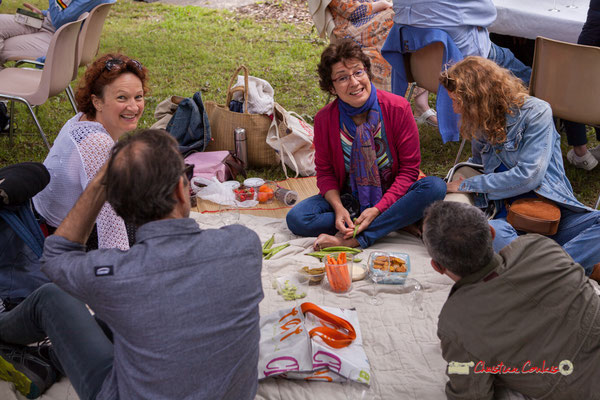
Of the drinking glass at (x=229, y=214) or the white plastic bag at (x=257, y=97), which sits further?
the white plastic bag at (x=257, y=97)

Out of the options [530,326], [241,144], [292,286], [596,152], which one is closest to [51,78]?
[241,144]

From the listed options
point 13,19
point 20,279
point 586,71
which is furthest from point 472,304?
point 13,19

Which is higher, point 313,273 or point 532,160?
point 532,160

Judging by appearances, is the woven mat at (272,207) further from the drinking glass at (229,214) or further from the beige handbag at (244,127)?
the beige handbag at (244,127)

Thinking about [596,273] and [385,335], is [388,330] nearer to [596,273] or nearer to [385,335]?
[385,335]

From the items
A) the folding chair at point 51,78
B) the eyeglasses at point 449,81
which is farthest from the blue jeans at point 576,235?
the folding chair at point 51,78

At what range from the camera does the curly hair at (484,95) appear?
3.10 metres

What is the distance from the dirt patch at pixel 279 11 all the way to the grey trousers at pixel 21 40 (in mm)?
4137

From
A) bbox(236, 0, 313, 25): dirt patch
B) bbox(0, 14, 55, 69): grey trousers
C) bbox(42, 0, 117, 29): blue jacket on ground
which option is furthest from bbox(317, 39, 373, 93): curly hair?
bbox(236, 0, 313, 25): dirt patch

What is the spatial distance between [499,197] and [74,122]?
244 centimetres

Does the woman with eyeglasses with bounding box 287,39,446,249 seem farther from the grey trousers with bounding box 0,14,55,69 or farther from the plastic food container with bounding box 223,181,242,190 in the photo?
the grey trousers with bounding box 0,14,55,69

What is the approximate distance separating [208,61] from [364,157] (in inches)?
180

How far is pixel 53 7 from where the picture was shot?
A: 543cm

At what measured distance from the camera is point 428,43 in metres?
4.27
